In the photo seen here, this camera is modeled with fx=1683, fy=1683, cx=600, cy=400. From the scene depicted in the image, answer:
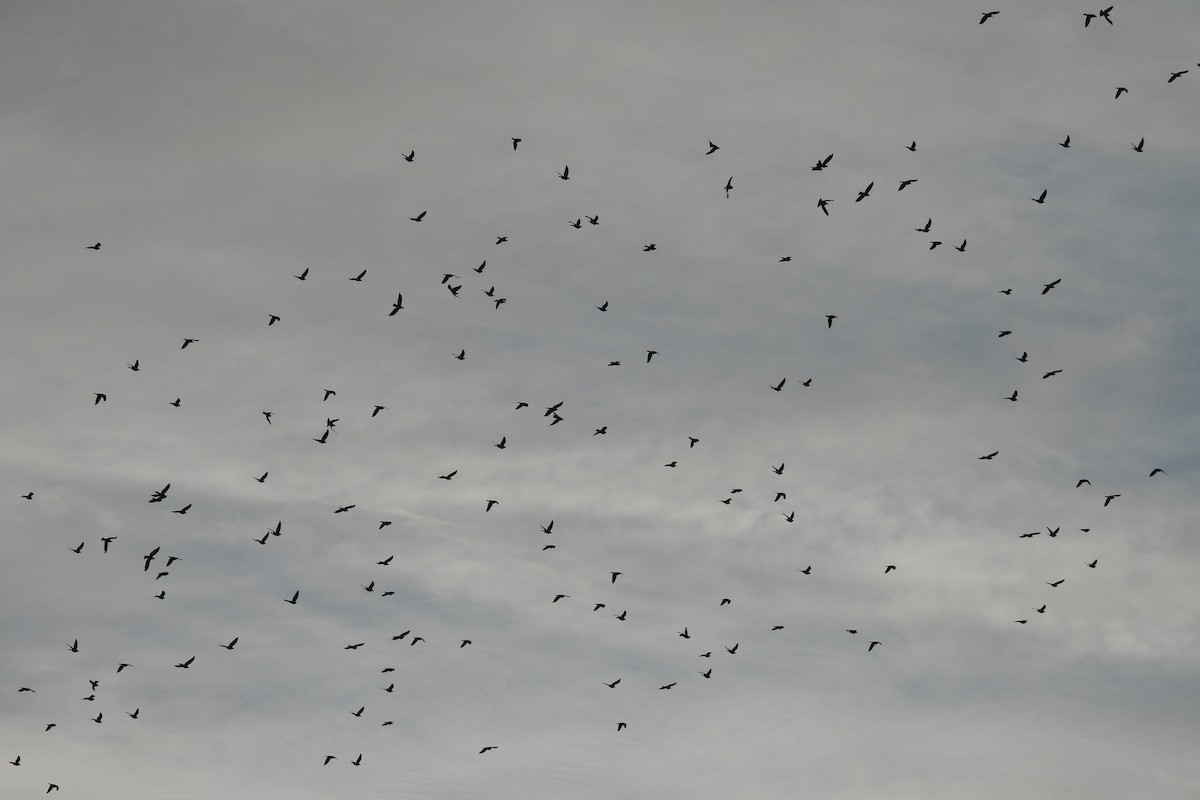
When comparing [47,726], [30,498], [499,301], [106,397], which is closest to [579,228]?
[499,301]

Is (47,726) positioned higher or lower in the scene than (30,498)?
lower

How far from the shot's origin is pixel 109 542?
129m

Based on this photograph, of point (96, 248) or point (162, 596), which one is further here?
point (162, 596)

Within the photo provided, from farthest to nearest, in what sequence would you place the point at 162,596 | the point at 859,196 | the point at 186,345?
1. the point at 162,596
2. the point at 186,345
3. the point at 859,196

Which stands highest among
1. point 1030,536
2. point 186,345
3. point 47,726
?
point 186,345

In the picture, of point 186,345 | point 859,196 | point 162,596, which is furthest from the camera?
point 162,596

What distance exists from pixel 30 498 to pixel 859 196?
69.9m

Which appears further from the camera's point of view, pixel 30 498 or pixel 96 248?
pixel 30 498

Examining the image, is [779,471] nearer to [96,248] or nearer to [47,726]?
[96,248]

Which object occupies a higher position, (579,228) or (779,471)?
(579,228)

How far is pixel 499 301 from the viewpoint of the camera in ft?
420

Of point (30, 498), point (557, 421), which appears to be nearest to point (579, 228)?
point (557, 421)

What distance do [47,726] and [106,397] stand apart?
33.8 m

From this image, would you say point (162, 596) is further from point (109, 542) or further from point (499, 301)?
point (499, 301)
